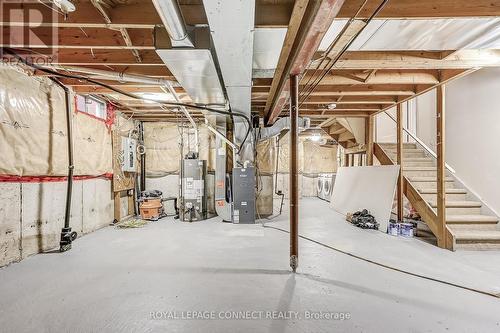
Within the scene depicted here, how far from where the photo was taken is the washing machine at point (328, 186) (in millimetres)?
7909

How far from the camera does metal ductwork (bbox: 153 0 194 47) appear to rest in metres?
1.49

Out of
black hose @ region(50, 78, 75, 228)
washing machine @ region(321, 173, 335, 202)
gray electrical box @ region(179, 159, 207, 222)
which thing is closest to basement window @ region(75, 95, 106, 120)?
black hose @ region(50, 78, 75, 228)

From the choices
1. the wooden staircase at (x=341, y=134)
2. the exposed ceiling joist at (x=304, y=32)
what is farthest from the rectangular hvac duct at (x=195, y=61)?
the wooden staircase at (x=341, y=134)

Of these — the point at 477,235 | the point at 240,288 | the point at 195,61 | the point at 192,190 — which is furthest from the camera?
the point at 192,190

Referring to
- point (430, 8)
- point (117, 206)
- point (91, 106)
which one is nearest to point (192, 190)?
point (117, 206)

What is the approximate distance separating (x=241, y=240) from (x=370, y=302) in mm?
2025

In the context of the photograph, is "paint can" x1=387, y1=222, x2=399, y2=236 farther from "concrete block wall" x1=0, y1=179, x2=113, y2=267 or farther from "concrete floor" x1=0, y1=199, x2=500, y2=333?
"concrete block wall" x1=0, y1=179, x2=113, y2=267

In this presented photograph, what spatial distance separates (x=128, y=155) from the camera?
5.27m

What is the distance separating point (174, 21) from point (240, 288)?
84.5 inches

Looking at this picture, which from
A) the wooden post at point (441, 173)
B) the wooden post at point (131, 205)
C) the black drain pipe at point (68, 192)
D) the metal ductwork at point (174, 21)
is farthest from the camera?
the wooden post at point (131, 205)

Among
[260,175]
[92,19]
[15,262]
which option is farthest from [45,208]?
[260,175]

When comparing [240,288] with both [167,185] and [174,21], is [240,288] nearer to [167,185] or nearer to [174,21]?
[174,21]

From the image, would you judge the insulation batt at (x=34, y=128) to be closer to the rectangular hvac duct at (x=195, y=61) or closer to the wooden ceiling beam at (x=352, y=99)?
the rectangular hvac duct at (x=195, y=61)

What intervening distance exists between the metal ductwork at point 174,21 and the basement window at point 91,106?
2.90 metres
